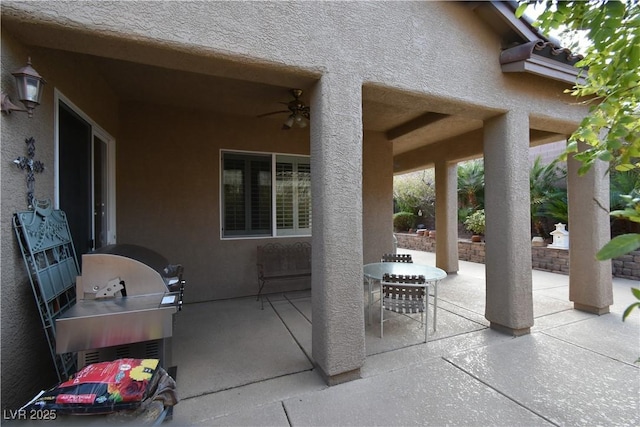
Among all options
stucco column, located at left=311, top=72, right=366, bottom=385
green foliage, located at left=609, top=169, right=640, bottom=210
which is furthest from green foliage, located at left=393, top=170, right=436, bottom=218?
stucco column, located at left=311, top=72, right=366, bottom=385

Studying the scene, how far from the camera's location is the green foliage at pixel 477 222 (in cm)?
1034

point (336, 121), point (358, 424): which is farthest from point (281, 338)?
point (336, 121)

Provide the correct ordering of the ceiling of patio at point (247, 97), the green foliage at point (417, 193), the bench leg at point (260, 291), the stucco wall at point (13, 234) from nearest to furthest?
1. the stucco wall at point (13, 234)
2. the ceiling of patio at point (247, 97)
3. the bench leg at point (260, 291)
4. the green foliage at point (417, 193)

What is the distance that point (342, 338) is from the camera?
2.83 m

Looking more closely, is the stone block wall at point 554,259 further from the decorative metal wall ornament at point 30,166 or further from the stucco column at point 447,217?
the decorative metal wall ornament at point 30,166

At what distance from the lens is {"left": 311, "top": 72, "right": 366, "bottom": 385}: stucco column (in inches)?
109

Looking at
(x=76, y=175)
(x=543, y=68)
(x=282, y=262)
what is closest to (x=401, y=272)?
(x=282, y=262)

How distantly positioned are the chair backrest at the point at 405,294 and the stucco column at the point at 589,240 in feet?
10.5

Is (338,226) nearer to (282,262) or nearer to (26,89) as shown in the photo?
(26,89)

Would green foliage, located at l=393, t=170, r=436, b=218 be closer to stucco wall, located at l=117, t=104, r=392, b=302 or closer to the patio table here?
the patio table

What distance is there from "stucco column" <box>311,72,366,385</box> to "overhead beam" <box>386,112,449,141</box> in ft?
9.66

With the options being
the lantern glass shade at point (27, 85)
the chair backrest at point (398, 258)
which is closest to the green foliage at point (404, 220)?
the chair backrest at point (398, 258)

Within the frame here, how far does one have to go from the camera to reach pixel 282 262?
5.61 metres

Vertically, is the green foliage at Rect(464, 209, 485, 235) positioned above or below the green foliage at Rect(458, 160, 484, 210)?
below
